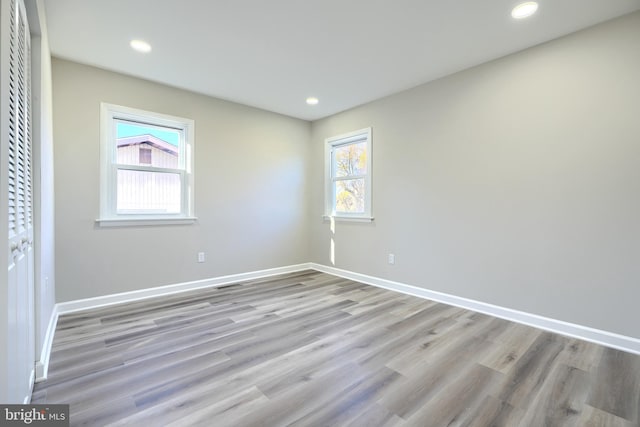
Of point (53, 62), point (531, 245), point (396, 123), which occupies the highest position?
point (53, 62)

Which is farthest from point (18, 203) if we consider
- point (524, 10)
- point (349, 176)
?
point (349, 176)

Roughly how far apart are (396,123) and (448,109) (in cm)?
70

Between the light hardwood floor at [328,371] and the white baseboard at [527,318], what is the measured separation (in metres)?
0.11

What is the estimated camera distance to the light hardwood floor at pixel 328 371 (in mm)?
1558

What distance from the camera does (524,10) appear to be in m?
2.21

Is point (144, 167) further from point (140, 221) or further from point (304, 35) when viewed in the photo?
point (304, 35)

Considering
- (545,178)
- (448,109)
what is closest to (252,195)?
(448,109)

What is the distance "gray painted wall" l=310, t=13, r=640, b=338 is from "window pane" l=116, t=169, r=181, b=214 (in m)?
2.82

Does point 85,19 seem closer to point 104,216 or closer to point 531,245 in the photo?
point 104,216

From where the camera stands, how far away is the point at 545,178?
2656 millimetres

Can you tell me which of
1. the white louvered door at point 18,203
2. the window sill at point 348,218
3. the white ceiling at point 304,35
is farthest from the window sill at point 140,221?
the window sill at point 348,218

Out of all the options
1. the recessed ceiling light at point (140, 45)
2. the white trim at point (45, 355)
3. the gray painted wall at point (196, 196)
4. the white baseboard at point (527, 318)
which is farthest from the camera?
the gray painted wall at point (196, 196)

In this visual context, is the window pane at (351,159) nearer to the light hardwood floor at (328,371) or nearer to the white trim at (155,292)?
the white trim at (155,292)

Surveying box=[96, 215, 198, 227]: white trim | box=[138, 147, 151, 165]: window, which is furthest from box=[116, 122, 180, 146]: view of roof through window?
box=[96, 215, 198, 227]: white trim
